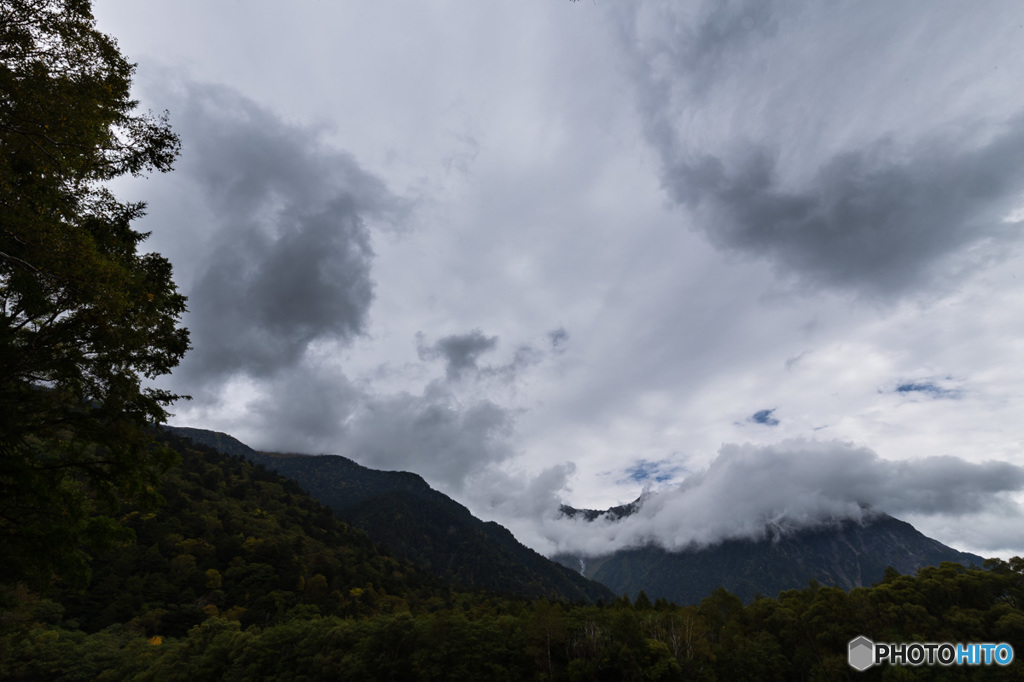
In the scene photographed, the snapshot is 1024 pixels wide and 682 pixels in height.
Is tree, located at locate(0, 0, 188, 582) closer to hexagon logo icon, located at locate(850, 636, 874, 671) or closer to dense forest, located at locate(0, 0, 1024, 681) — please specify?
dense forest, located at locate(0, 0, 1024, 681)

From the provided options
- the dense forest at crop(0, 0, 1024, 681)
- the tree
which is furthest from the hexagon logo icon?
the tree

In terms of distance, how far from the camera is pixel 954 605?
58531 mm

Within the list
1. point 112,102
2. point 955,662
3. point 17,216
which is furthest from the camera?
point 955,662

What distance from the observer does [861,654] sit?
184 feet

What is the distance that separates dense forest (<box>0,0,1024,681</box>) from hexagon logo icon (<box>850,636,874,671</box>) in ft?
4.14

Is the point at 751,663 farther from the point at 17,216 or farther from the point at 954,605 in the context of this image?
the point at 17,216

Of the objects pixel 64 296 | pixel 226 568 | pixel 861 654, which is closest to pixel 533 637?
pixel 861 654

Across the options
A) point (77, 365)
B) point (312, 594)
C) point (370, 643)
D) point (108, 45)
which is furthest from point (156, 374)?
point (312, 594)

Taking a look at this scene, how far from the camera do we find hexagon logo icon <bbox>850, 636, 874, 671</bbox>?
53594 millimetres

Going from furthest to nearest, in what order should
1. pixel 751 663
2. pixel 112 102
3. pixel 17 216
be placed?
pixel 751 663 → pixel 112 102 → pixel 17 216

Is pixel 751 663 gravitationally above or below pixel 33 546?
below

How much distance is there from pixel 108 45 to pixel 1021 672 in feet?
283

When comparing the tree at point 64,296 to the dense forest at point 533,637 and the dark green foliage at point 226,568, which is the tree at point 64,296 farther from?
the dark green foliage at point 226,568

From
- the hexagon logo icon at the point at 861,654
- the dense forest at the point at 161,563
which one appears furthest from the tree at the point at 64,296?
the hexagon logo icon at the point at 861,654
